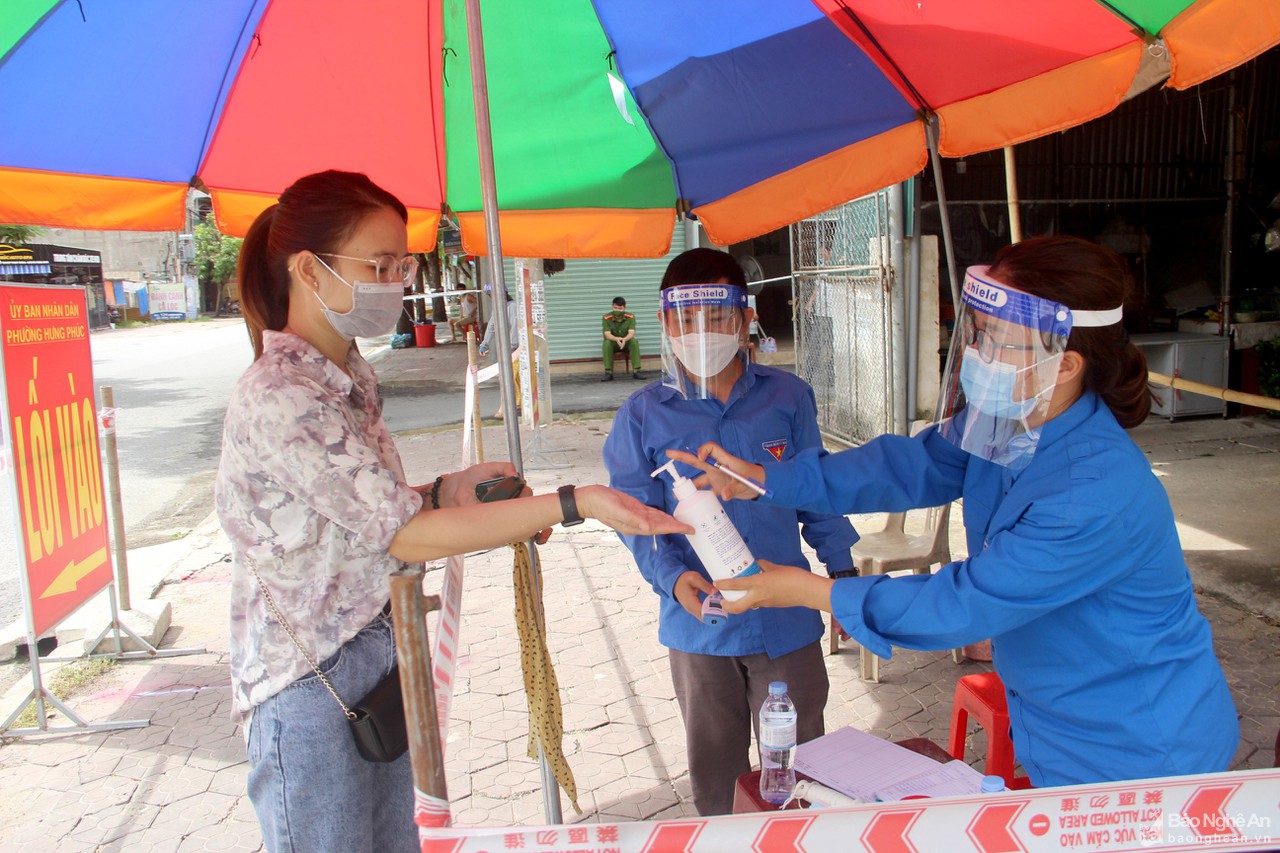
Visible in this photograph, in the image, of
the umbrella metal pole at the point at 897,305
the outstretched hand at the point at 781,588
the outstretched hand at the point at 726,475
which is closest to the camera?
the outstretched hand at the point at 781,588

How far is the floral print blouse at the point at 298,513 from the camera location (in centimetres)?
169

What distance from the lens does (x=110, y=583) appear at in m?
5.11

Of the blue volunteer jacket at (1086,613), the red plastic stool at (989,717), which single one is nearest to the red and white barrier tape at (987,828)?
the blue volunteer jacket at (1086,613)

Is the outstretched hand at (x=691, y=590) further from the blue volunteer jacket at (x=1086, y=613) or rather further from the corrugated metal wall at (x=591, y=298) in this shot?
the corrugated metal wall at (x=591, y=298)

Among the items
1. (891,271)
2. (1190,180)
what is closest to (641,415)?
(891,271)

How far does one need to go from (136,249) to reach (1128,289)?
61780 millimetres

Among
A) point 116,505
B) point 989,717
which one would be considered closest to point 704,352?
point 989,717

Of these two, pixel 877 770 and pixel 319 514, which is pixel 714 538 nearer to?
pixel 877 770

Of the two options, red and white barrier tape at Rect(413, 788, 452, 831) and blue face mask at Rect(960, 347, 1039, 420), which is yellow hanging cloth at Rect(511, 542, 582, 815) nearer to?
red and white barrier tape at Rect(413, 788, 452, 831)

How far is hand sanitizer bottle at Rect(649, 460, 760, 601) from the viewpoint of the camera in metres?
1.93

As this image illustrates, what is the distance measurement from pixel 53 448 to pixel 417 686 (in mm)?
4248

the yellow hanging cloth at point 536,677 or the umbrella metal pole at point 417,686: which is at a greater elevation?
the umbrella metal pole at point 417,686

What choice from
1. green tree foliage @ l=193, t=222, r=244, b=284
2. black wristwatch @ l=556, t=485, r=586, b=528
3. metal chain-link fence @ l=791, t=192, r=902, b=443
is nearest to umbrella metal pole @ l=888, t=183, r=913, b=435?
metal chain-link fence @ l=791, t=192, r=902, b=443

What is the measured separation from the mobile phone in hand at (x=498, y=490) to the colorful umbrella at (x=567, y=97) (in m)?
1.47
